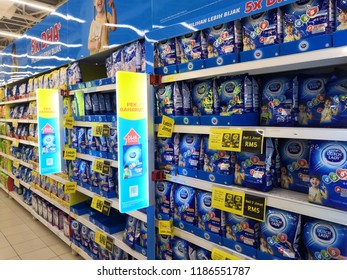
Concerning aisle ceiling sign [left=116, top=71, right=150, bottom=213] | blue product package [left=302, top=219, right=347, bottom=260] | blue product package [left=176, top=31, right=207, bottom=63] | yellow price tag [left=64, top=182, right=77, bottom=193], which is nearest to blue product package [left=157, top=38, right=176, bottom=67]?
blue product package [left=176, top=31, right=207, bottom=63]

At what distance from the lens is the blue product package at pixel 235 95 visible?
4.96 feet

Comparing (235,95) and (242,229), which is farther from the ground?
(235,95)

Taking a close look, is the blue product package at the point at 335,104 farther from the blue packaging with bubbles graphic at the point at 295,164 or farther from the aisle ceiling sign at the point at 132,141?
the aisle ceiling sign at the point at 132,141

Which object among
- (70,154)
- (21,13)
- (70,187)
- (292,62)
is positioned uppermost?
(21,13)

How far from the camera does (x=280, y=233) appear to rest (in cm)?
135

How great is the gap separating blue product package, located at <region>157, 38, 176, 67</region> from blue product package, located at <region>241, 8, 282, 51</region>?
52 cm

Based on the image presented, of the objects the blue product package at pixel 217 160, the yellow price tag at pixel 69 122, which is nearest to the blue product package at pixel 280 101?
the blue product package at pixel 217 160

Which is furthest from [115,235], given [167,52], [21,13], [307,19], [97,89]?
[21,13]

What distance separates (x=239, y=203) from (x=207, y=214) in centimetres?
29

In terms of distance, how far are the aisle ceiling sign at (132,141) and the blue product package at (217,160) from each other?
45cm

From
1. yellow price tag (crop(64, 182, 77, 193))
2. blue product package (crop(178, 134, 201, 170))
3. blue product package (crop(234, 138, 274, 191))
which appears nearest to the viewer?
blue product package (crop(234, 138, 274, 191))

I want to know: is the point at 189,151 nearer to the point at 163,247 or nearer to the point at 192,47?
the point at 192,47

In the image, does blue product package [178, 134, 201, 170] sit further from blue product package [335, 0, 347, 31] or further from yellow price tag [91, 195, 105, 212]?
yellow price tag [91, 195, 105, 212]

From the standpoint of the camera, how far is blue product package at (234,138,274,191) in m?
1.42
